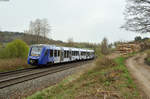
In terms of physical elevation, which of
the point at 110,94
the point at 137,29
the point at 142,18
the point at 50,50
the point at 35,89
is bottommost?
the point at 35,89

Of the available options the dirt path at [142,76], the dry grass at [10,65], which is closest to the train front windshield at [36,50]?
the dry grass at [10,65]

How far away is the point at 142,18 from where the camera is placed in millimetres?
13812

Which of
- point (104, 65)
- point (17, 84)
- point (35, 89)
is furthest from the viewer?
point (104, 65)

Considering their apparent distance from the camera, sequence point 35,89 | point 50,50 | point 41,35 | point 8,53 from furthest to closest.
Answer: point 41,35
point 8,53
point 50,50
point 35,89

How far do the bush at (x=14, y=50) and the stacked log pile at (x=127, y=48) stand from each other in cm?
2055

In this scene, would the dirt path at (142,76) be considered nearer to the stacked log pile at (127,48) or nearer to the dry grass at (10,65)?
the dry grass at (10,65)

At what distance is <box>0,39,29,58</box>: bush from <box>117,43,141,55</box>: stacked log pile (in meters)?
20.6

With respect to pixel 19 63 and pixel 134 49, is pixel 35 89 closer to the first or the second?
pixel 19 63

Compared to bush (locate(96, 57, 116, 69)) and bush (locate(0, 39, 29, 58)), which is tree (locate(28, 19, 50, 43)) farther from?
bush (locate(96, 57, 116, 69))

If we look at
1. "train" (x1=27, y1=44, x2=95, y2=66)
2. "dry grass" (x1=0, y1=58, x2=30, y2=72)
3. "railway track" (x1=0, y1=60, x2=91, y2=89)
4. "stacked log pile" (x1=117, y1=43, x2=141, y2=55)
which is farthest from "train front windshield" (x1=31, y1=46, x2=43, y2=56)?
"stacked log pile" (x1=117, y1=43, x2=141, y2=55)

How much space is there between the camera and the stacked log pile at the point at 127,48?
85.3 feet

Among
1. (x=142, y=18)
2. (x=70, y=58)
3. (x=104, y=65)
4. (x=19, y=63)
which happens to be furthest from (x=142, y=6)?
(x=19, y=63)

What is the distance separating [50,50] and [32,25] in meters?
19.6

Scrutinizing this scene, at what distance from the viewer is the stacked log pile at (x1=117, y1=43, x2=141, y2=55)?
1024 inches
